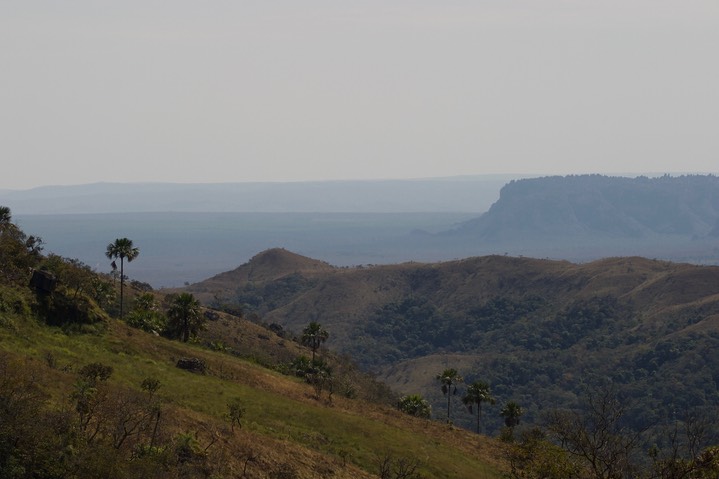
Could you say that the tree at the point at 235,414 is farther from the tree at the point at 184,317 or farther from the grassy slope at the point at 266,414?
the tree at the point at 184,317

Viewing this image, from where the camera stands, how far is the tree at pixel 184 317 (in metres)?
81.3

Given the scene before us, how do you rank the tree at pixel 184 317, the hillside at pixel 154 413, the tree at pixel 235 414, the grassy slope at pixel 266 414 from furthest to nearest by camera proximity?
the tree at pixel 184 317 < the tree at pixel 235 414 < the grassy slope at pixel 266 414 < the hillside at pixel 154 413

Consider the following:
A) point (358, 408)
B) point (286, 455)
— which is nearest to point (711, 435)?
point (358, 408)

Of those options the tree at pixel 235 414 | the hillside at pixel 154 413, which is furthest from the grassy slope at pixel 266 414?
the tree at pixel 235 414

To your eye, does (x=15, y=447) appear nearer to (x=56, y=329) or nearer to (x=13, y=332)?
(x=13, y=332)

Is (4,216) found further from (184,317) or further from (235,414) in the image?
(235,414)

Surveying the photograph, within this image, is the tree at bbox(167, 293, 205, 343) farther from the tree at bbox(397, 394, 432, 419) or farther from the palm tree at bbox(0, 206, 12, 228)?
the tree at bbox(397, 394, 432, 419)

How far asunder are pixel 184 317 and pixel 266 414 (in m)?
28.2

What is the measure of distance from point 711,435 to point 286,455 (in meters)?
95.5

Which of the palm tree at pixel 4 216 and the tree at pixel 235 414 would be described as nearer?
the tree at pixel 235 414

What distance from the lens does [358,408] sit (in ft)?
222

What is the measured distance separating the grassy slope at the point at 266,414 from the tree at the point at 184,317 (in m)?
10.1

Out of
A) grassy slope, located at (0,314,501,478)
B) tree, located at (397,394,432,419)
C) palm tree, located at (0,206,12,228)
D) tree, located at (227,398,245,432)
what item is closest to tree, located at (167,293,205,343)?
grassy slope, located at (0,314,501,478)

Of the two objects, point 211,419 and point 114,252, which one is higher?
point 114,252
